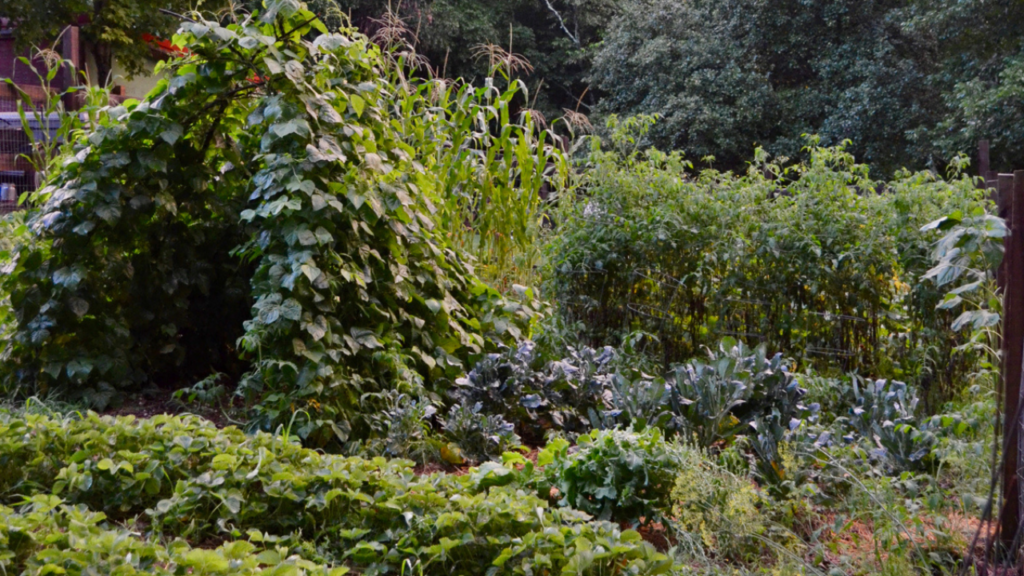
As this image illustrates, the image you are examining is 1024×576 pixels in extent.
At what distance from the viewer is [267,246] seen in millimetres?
3680

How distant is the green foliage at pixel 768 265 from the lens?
4051 millimetres

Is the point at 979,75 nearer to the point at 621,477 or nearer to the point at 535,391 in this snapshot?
the point at 535,391

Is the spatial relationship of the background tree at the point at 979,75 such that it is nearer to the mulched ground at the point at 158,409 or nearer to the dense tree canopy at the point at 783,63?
the dense tree canopy at the point at 783,63

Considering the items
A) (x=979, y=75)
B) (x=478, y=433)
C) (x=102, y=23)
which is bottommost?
(x=478, y=433)

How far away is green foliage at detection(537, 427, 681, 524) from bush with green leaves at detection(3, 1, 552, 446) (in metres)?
1.22

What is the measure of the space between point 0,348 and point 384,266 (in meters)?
2.09

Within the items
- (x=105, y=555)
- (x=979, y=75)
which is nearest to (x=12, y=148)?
(x=105, y=555)

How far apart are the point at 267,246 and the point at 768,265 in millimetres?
2539

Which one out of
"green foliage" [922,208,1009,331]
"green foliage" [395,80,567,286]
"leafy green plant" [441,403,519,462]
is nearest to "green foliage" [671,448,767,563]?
"green foliage" [922,208,1009,331]

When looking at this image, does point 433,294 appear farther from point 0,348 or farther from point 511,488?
point 0,348

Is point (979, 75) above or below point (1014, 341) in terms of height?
above

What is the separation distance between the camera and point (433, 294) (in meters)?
4.21

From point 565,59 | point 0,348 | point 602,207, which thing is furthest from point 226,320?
point 565,59

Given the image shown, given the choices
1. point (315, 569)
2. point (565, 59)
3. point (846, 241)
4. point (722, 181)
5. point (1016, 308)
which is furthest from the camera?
point (565, 59)
